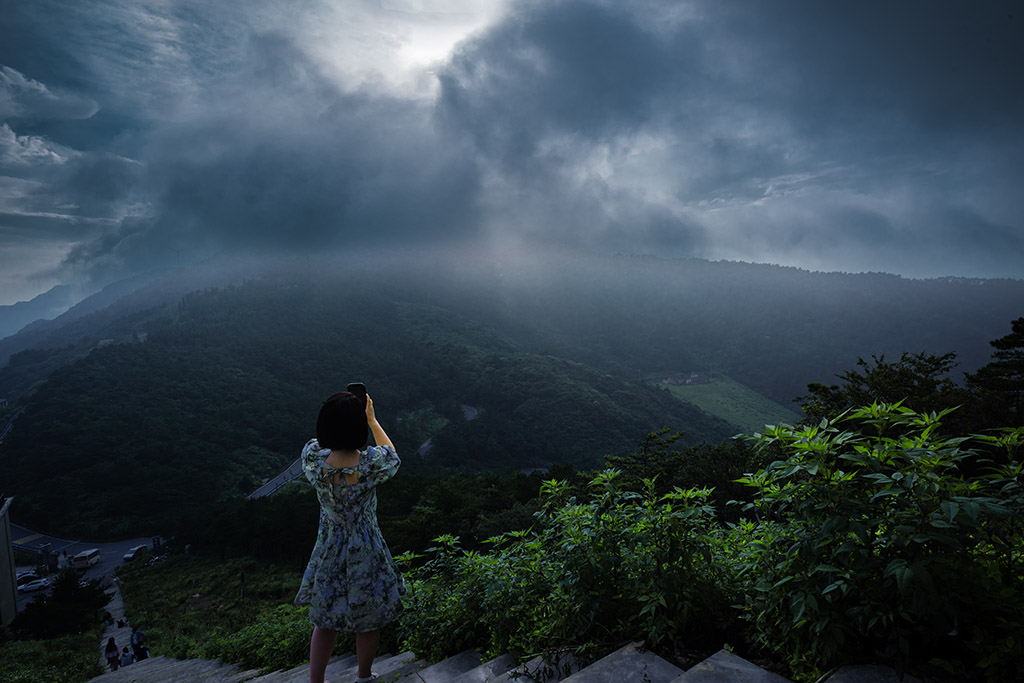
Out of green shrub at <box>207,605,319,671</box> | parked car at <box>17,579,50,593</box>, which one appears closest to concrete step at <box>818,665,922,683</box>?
green shrub at <box>207,605,319,671</box>

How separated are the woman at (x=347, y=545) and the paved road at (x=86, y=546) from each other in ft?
171

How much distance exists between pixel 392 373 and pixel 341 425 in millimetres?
116789

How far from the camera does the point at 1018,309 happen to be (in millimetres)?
148375

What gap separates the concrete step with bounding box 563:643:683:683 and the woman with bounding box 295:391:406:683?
1409 mm

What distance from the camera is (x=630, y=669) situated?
2100 millimetres

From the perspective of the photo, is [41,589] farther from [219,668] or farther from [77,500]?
[219,668]

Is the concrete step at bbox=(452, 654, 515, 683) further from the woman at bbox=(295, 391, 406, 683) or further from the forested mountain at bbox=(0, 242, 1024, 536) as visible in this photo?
the forested mountain at bbox=(0, 242, 1024, 536)

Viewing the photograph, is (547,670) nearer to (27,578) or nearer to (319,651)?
(319,651)

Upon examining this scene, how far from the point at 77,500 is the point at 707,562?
7818 centimetres

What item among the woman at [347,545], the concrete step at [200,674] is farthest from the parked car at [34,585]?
the woman at [347,545]

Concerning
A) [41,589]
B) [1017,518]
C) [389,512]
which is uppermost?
[1017,518]

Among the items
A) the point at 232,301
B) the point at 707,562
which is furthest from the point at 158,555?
the point at 232,301

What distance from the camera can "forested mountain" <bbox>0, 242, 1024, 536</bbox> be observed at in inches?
2509

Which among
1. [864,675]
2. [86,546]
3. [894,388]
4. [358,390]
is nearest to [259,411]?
[86,546]
